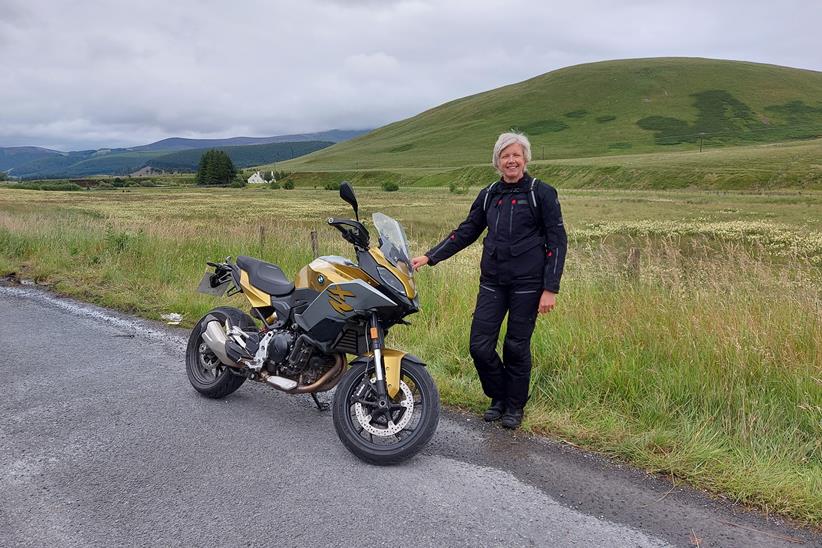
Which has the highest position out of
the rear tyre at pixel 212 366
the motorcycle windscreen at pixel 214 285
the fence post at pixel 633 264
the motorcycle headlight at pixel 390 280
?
the motorcycle headlight at pixel 390 280

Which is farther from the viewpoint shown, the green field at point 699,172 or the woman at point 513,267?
the green field at point 699,172

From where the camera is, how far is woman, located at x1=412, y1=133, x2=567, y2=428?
3.98 metres

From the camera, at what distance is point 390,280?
3.70 meters

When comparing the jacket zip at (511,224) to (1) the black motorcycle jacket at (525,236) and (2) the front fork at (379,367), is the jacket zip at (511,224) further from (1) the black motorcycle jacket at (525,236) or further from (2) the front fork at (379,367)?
(2) the front fork at (379,367)

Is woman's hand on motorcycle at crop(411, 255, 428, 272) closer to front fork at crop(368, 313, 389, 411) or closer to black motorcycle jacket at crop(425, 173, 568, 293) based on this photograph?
black motorcycle jacket at crop(425, 173, 568, 293)

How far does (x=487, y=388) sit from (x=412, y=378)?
92 cm

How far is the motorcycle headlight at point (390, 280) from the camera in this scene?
368cm

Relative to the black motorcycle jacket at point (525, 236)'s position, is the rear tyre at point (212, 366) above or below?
below

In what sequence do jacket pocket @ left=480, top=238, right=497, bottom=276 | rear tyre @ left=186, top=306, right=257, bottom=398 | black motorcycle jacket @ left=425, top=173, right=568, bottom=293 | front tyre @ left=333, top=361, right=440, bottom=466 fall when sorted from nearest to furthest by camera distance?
front tyre @ left=333, top=361, right=440, bottom=466, black motorcycle jacket @ left=425, top=173, right=568, bottom=293, jacket pocket @ left=480, top=238, right=497, bottom=276, rear tyre @ left=186, top=306, right=257, bottom=398

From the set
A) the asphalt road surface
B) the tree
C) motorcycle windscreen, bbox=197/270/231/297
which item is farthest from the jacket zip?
the tree

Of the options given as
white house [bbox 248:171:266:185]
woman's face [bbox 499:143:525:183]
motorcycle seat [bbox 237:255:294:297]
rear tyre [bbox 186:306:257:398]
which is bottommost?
rear tyre [bbox 186:306:257:398]

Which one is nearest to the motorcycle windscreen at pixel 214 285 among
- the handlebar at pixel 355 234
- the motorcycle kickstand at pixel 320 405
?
the motorcycle kickstand at pixel 320 405

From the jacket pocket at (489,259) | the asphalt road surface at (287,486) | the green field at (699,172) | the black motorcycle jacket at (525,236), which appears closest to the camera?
the asphalt road surface at (287,486)

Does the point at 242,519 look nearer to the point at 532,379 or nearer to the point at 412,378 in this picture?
the point at 412,378
